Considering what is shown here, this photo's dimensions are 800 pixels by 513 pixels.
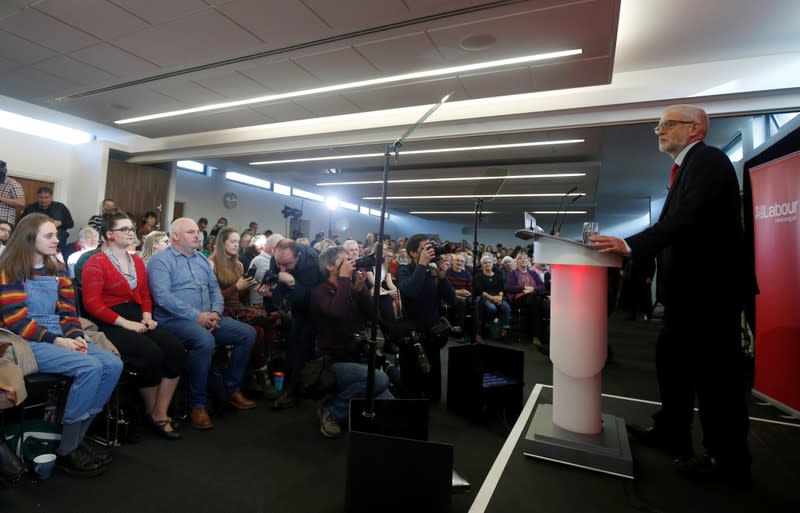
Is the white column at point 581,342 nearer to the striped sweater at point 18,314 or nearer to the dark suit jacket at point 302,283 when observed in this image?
the dark suit jacket at point 302,283

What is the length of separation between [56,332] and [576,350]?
2.41m

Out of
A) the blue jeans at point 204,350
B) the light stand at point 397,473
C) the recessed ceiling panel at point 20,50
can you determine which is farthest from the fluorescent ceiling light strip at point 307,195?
the light stand at point 397,473

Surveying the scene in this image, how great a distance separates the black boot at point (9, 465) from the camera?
1.58m

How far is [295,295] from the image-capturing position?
280 cm

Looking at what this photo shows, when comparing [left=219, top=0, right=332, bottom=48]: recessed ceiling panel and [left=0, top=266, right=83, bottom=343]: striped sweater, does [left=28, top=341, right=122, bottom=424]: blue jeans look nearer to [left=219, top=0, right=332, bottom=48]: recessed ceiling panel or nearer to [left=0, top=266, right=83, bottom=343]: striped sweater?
[left=0, top=266, right=83, bottom=343]: striped sweater

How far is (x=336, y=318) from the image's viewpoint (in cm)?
228

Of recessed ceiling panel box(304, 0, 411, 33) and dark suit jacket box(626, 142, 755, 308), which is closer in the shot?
dark suit jacket box(626, 142, 755, 308)

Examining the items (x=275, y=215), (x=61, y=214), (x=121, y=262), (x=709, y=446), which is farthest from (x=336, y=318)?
(x=275, y=215)

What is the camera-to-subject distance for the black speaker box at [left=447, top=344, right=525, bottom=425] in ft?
7.89

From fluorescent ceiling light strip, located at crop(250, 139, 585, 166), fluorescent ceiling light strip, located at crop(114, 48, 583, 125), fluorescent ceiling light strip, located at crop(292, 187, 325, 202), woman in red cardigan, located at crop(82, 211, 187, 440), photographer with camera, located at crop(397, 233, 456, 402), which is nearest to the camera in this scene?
woman in red cardigan, located at crop(82, 211, 187, 440)

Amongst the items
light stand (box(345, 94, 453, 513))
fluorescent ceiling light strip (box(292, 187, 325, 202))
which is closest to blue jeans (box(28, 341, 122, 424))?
light stand (box(345, 94, 453, 513))

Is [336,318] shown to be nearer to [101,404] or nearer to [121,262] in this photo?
[101,404]

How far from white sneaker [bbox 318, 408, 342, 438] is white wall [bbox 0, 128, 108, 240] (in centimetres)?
657

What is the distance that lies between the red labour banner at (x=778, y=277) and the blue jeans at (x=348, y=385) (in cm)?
265
